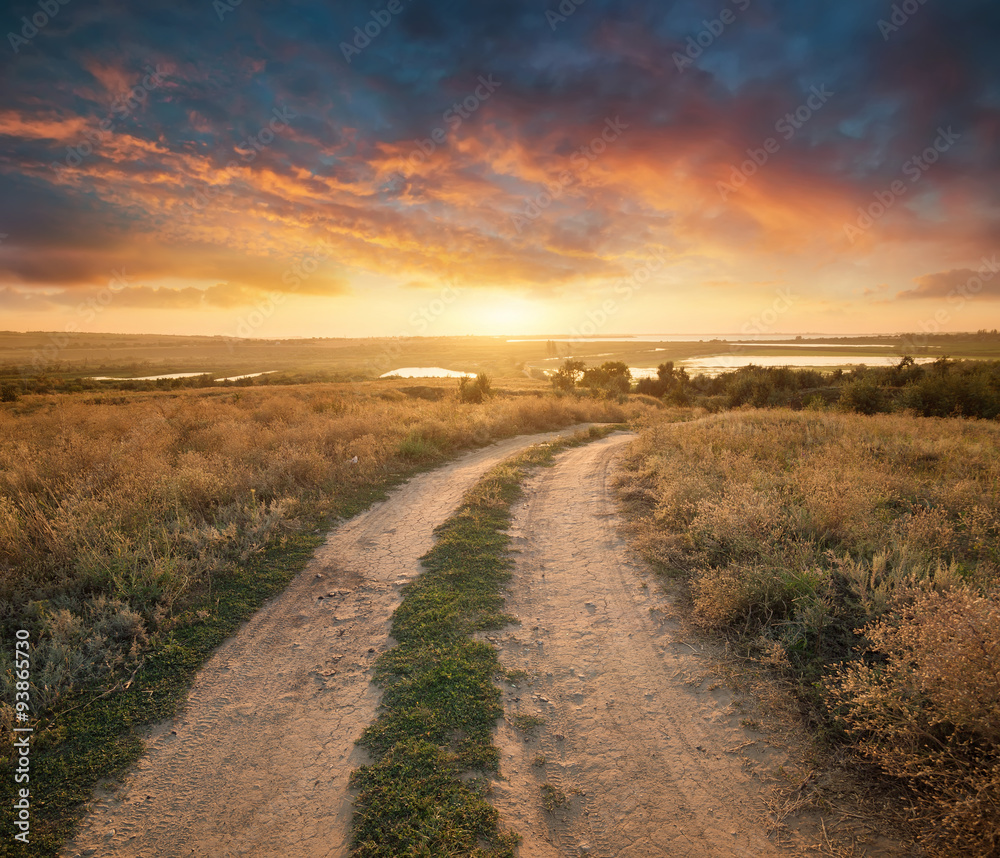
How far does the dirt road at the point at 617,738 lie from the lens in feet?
9.78

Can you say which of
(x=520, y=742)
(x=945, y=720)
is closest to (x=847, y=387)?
(x=945, y=720)

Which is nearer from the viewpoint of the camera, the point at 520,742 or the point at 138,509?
the point at 520,742

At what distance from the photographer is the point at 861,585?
4.79m

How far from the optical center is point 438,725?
3.81 m

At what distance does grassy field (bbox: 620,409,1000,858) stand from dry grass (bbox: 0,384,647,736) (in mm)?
6738

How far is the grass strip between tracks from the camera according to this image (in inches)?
116

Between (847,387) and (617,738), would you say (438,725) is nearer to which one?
(617,738)

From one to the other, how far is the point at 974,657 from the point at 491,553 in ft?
18.2

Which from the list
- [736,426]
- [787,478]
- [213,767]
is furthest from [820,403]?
[213,767]

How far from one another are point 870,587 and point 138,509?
11.0 meters

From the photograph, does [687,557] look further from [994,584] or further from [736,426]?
[736,426]

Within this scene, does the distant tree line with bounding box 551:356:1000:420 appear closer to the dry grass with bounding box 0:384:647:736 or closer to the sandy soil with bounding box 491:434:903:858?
the sandy soil with bounding box 491:434:903:858

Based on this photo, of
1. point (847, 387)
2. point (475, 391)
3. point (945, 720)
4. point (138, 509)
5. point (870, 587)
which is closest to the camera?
point (945, 720)

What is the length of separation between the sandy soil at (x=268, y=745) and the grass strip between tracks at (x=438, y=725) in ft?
0.61
